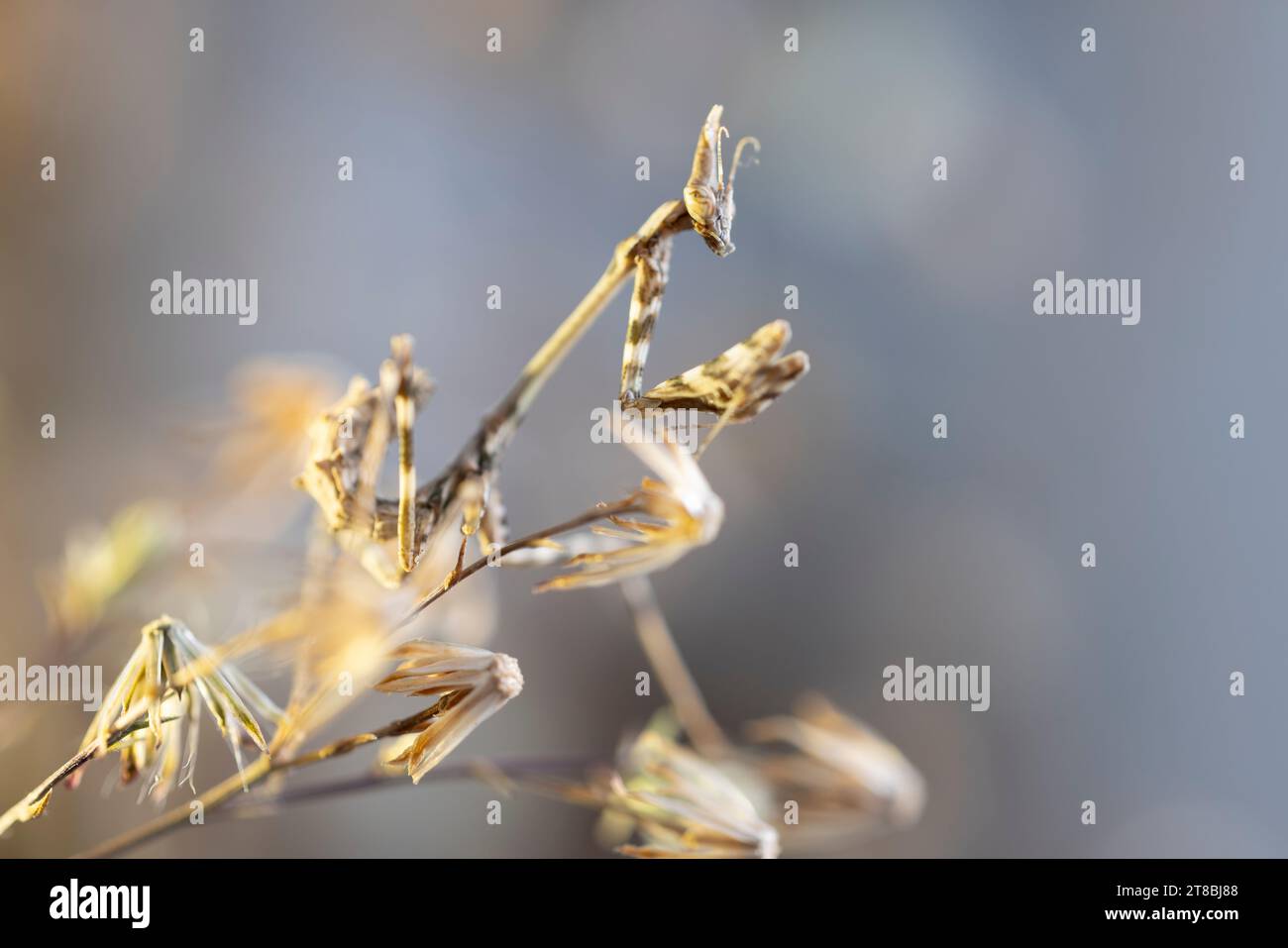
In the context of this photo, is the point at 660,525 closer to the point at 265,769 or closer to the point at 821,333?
the point at 265,769

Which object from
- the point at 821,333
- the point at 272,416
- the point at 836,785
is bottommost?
the point at 836,785

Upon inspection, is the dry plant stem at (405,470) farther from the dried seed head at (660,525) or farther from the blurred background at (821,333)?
the blurred background at (821,333)

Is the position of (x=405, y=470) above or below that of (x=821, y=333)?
below

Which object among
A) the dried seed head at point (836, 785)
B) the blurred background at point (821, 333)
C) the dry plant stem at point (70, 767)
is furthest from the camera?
the blurred background at point (821, 333)

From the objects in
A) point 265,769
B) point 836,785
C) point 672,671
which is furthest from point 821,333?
point 265,769

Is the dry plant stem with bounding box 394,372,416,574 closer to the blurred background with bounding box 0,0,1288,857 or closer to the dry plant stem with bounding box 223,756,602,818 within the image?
the dry plant stem with bounding box 223,756,602,818

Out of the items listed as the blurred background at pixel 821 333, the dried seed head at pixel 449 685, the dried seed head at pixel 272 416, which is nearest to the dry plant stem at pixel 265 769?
the dried seed head at pixel 449 685
